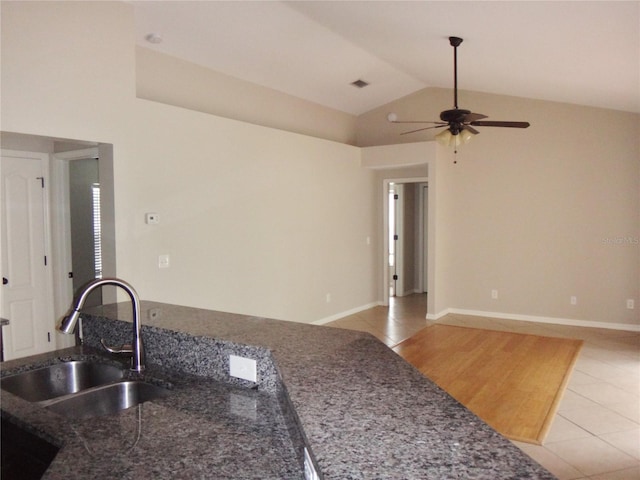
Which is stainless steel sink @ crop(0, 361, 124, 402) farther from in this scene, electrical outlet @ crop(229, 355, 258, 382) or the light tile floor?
the light tile floor

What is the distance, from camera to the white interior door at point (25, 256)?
422 cm

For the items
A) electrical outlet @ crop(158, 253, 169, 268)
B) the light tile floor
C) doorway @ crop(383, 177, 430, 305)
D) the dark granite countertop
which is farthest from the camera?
doorway @ crop(383, 177, 430, 305)

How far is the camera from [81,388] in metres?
Result: 1.91

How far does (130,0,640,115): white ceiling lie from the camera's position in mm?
3395

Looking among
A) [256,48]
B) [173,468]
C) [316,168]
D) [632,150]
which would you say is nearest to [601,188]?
[632,150]

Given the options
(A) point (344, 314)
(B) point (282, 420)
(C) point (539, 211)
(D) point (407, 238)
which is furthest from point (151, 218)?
(D) point (407, 238)

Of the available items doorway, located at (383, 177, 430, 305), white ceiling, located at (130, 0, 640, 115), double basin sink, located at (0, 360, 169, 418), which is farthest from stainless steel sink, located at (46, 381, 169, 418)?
doorway, located at (383, 177, 430, 305)

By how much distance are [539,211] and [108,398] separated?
A: 20.9 feet

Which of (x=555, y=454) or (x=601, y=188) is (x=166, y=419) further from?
(x=601, y=188)

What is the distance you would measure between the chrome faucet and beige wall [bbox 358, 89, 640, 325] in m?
5.66

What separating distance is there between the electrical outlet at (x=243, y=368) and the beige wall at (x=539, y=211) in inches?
223

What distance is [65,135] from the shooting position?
3449 mm

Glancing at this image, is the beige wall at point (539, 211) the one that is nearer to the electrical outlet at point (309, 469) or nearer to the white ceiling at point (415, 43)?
the white ceiling at point (415, 43)

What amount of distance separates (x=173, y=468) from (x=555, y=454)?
2.84 metres
